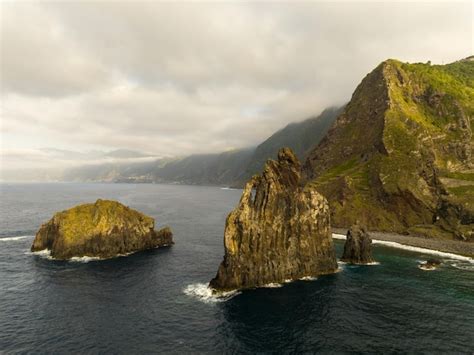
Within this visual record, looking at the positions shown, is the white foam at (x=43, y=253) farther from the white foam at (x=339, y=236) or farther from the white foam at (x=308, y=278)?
the white foam at (x=339, y=236)

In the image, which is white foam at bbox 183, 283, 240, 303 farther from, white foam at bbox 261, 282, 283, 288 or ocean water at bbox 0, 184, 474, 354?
white foam at bbox 261, 282, 283, 288

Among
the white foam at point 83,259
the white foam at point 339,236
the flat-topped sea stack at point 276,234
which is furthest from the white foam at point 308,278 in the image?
the white foam at point 83,259

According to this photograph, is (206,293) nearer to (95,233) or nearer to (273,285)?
(273,285)

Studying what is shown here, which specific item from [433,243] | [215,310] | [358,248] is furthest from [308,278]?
[433,243]

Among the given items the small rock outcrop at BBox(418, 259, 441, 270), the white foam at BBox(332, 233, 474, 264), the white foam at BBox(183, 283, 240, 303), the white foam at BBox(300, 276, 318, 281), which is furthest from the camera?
the white foam at BBox(332, 233, 474, 264)

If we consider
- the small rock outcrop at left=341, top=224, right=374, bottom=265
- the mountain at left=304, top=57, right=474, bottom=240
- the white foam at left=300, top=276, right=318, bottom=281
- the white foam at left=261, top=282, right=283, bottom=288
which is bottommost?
the white foam at left=261, top=282, right=283, bottom=288

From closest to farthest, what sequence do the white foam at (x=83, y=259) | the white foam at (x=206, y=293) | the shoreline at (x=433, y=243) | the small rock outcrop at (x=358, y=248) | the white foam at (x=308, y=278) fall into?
1. the white foam at (x=206, y=293)
2. the white foam at (x=308, y=278)
3. the white foam at (x=83, y=259)
4. the small rock outcrop at (x=358, y=248)
5. the shoreline at (x=433, y=243)

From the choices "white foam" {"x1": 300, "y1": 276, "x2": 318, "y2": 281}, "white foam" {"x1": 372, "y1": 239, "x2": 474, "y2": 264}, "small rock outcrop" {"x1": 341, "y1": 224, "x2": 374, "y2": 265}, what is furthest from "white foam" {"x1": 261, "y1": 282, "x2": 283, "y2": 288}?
"white foam" {"x1": 372, "y1": 239, "x2": 474, "y2": 264}
